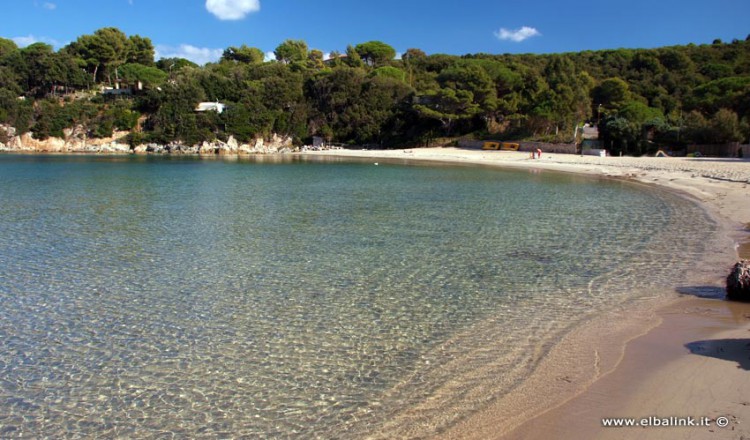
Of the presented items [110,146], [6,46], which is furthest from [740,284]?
[6,46]

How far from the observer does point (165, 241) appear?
11.7 meters

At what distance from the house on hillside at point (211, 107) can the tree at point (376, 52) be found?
36.1 metres

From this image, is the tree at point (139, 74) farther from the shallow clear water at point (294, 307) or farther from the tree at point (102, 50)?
the shallow clear water at point (294, 307)

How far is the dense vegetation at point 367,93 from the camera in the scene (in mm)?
53281

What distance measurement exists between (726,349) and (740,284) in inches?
86.7

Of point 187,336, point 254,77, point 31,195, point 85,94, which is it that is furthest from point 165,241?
point 85,94

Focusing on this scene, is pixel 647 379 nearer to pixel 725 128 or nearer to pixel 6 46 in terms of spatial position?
pixel 725 128

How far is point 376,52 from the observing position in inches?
3836

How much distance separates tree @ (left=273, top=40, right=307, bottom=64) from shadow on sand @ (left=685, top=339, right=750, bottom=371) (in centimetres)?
10094

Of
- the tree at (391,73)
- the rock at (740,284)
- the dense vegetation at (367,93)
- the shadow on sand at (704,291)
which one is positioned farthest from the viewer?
the tree at (391,73)

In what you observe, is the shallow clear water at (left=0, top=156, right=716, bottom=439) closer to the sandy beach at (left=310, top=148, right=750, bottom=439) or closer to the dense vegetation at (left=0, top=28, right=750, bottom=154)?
the sandy beach at (left=310, top=148, right=750, bottom=439)

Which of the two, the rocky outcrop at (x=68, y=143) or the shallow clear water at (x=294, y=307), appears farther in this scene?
the rocky outcrop at (x=68, y=143)

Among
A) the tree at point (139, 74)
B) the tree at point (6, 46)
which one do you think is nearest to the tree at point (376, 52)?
Result: the tree at point (139, 74)

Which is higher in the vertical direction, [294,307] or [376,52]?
[376,52]
